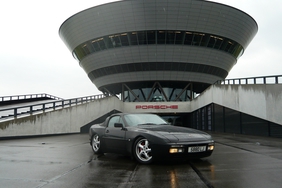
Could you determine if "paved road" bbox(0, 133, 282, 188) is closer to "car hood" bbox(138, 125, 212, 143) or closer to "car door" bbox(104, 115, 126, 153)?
"car door" bbox(104, 115, 126, 153)

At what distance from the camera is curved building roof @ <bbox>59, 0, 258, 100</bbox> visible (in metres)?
41.0

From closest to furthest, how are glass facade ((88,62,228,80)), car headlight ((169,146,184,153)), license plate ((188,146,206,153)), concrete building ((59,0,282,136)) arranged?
car headlight ((169,146,184,153)), license plate ((188,146,206,153)), concrete building ((59,0,282,136)), glass facade ((88,62,228,80))

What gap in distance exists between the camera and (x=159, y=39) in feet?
141

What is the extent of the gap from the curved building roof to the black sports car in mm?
35150

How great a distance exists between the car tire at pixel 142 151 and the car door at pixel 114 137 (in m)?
0.53

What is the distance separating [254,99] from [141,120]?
44.3 ft

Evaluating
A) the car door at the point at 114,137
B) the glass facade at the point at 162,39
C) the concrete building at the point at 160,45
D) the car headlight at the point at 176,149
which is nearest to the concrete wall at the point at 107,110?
the car door at the point at 114,137

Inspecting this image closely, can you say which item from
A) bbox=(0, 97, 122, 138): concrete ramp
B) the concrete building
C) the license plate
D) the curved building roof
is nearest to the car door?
the license plate

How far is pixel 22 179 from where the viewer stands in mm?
5016

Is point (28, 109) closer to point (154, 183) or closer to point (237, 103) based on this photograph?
point (237, 103)

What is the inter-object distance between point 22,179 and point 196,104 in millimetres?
33811

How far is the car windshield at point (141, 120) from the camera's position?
764 cm

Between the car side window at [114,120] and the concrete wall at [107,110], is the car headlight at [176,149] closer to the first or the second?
the car side window at [114,120]

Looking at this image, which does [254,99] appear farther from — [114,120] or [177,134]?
[177,134]
